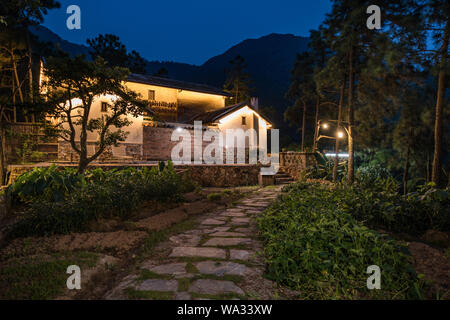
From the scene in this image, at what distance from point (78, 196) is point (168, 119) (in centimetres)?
1568

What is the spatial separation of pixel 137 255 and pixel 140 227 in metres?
1.08

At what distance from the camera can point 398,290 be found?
2.29 meters

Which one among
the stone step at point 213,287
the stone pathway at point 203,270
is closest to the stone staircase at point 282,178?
the stone pathway at point 203,270

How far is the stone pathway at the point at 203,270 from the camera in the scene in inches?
88.2

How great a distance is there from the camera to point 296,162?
12.8 metres

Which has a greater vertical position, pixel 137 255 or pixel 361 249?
pixel 361 249

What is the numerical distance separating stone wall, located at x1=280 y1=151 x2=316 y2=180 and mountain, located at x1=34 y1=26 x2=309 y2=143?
29.2 m

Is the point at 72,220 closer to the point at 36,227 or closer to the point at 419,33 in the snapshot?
the point at 36,227
